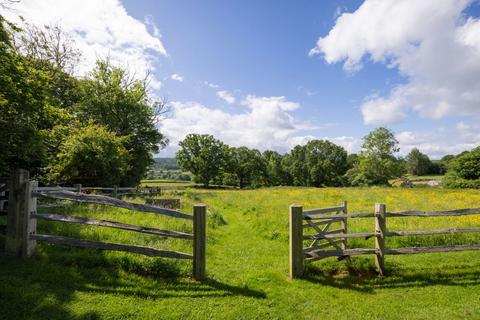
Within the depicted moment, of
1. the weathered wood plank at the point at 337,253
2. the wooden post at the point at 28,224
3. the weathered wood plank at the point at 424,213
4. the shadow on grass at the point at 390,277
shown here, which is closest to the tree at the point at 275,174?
the weathered wood plank at the point at 424,213

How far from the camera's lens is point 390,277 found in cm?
628

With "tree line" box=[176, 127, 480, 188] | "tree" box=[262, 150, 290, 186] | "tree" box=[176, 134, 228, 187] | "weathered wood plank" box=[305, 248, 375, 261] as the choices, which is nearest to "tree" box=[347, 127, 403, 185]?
"tree line" box=[176, 127, 480, 188]

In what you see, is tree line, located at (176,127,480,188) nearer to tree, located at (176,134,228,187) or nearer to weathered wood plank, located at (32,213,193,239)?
tree, located at (176,134,228,187)

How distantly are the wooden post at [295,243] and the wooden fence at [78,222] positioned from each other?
2.14 m

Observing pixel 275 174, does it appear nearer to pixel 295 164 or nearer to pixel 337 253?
pixel 295 164

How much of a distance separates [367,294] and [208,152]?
60640 mm

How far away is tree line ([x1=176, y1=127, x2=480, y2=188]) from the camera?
57.3m

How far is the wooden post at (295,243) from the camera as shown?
6.19 meters

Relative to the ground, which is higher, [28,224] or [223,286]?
[28,224]

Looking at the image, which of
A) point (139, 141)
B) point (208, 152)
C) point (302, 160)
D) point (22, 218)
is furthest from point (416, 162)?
point (22, 218)

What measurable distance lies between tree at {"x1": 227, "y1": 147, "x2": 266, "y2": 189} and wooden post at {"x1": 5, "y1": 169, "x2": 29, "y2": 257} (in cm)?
6409

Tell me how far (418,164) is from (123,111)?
358ft

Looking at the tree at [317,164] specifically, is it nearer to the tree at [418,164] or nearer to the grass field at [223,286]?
the tree at [418,164]

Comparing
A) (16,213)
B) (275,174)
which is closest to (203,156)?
(275,174)
